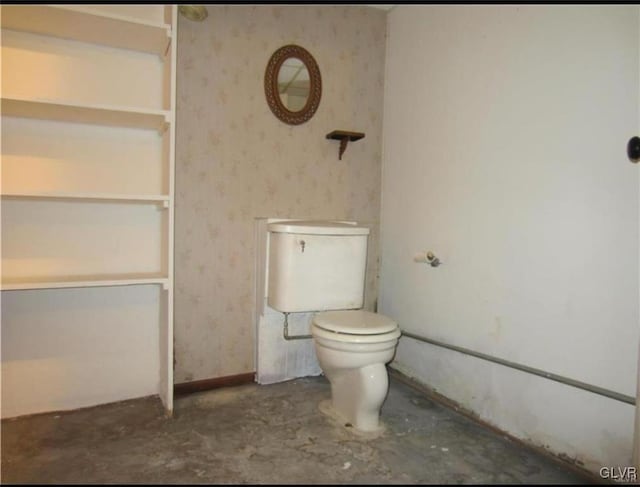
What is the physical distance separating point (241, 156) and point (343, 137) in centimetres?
58

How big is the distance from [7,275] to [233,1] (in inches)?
64.9

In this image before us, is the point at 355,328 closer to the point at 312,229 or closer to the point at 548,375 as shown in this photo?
the point at 312,229

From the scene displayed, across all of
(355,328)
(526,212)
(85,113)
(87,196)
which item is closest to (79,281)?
(87,196)

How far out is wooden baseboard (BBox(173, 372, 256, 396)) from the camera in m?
2.07

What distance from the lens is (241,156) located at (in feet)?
7.12

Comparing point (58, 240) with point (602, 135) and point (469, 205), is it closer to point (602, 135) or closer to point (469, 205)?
point (469, 205)

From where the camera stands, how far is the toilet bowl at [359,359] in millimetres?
1691

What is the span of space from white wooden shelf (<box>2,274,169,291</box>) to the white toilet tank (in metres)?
0.53

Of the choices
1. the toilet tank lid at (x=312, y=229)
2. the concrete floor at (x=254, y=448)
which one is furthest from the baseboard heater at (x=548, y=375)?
the toilet tank lid at (x=312, y=229)

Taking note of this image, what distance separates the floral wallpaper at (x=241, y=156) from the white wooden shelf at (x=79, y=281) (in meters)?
0.31

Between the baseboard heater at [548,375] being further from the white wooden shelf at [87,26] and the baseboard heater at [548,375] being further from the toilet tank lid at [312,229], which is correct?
the white wooden shelf at [87,26]

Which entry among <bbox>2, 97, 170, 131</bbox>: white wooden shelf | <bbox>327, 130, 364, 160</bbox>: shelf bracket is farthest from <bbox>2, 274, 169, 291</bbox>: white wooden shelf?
<bbox>327, 130, 364, 160</bbox>: shelf bracket

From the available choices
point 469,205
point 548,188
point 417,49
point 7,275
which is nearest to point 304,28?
point 417,49

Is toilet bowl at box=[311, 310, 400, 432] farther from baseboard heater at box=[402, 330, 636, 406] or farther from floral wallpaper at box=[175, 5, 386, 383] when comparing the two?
floral wallpaper at box=[175, 5, 386, 383]
